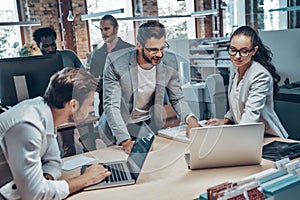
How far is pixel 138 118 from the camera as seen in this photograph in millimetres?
2010

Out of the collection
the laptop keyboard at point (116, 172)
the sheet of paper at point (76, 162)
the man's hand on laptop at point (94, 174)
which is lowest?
the sheet of paper at point (76, 162)

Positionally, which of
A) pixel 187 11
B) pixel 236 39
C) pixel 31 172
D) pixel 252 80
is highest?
pixel 187 11

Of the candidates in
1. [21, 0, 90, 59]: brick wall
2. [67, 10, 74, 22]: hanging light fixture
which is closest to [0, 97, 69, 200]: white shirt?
[21, 0, 90, 59]: brick wall

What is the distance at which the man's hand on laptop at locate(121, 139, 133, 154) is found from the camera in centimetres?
171

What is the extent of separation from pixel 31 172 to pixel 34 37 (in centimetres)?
155

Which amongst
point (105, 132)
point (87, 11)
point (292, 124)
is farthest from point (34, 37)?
point (292, 124)

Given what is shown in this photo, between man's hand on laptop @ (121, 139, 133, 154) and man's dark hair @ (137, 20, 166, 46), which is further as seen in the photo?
man's dark hair @ (137, 20, 166, 46)

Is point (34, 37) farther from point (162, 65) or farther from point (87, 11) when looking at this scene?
point (87, 11)

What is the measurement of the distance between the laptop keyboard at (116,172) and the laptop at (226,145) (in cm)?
29

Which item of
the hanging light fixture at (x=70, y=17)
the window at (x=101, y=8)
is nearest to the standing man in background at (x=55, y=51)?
the window at (x=101, y=8)

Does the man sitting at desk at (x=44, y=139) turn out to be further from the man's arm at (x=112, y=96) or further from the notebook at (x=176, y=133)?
the notebook at (x=176, y=133)

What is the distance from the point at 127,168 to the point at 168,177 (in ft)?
0.62

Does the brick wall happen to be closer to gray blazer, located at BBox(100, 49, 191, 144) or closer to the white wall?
gray blazer, located at BBox(100, 49, 191, 144)

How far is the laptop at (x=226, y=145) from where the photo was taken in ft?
4.53
